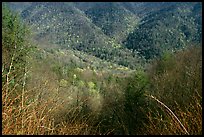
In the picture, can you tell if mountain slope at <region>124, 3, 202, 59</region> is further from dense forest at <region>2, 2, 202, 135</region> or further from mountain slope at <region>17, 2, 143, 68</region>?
mountain slope at <region>17, 2, 143, 68</region>

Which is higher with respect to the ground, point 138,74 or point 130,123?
point 138,74

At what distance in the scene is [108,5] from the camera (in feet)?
607

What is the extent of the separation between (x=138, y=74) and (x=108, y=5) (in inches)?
6553

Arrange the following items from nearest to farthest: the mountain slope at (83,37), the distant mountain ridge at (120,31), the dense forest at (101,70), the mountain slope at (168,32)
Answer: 1. the dense forest at (101,70)
2. the mountain slope at (168,32)
3. the distant mountain ridge at (120,31)
4. the mountain slope at (83,37)

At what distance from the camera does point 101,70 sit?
88625 millimetres

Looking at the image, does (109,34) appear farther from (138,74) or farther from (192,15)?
(138,74)

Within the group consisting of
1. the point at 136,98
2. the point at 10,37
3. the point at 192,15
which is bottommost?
the point at 136,98

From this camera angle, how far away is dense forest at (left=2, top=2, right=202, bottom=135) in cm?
358

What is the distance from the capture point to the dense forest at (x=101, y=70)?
3.58 m

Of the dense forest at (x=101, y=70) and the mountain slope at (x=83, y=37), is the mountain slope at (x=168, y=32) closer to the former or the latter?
the dense forest at (x=101, y=70)

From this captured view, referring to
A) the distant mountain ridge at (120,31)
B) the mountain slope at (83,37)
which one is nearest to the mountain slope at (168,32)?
the distant mountain ridge at (120,31)

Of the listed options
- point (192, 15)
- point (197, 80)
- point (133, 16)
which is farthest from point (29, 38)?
point (133, 16)

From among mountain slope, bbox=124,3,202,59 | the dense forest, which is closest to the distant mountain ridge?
mountain slope, bbox=124,3,202,59

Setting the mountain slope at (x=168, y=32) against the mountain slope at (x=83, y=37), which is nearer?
the mountain slope at (x=168, y=32)
